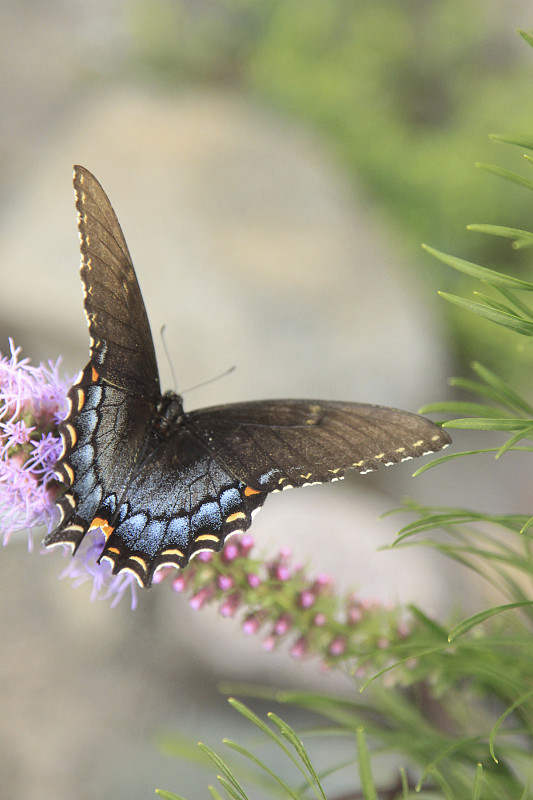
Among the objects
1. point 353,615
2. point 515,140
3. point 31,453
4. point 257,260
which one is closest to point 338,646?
point 353,615

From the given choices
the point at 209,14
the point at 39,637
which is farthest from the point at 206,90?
the point at 39,637

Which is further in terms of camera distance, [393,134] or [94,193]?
[393,134]

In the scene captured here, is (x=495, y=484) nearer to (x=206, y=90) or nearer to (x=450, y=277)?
(x=450, y=277)

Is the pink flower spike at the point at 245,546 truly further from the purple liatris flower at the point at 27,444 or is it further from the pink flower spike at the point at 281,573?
the purple liatris flower at the point at 27,444

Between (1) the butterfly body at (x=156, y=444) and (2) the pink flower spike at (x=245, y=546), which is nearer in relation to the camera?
(1) the butterfly body at (x=156, y=444)

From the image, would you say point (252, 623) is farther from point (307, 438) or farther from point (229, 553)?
point (307, 438)

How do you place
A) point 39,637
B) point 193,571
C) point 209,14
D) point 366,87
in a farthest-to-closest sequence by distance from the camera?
1. point 209,14
2. point 366,87
3. point 39,637
4. point 193,571

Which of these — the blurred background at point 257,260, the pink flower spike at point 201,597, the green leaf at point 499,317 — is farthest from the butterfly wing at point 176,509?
the blurred background at point 257,260
